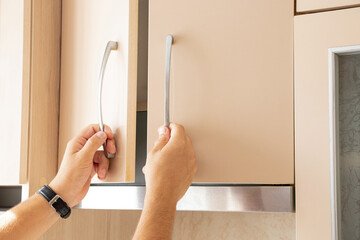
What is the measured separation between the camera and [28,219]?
1021mm

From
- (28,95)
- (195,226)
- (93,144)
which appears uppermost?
(28,95)

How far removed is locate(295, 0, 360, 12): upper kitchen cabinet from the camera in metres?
0.84

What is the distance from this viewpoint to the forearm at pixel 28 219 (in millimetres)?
997

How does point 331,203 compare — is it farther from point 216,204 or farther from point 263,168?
point 216,204

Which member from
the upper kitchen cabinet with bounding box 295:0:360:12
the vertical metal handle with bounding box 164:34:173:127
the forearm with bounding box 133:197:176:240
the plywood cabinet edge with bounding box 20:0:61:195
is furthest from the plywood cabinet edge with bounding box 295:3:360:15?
the plywood cabinet edge with bounding box 20:0:61:195

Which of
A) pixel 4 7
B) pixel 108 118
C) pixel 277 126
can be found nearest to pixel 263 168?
pixel 277 126

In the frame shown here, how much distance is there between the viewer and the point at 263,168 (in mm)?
883

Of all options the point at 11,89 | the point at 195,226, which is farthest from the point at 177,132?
the point at 195,226

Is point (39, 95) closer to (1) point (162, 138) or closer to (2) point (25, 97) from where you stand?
(2) point (25, 97)

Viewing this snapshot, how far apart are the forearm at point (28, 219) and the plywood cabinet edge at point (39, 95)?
2.8 inches

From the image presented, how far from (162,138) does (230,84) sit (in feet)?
0.51

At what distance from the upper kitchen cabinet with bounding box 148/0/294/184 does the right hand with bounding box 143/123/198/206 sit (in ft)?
0.12

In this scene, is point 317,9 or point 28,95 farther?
point 28,95

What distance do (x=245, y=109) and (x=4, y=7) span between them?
2.01 ft
